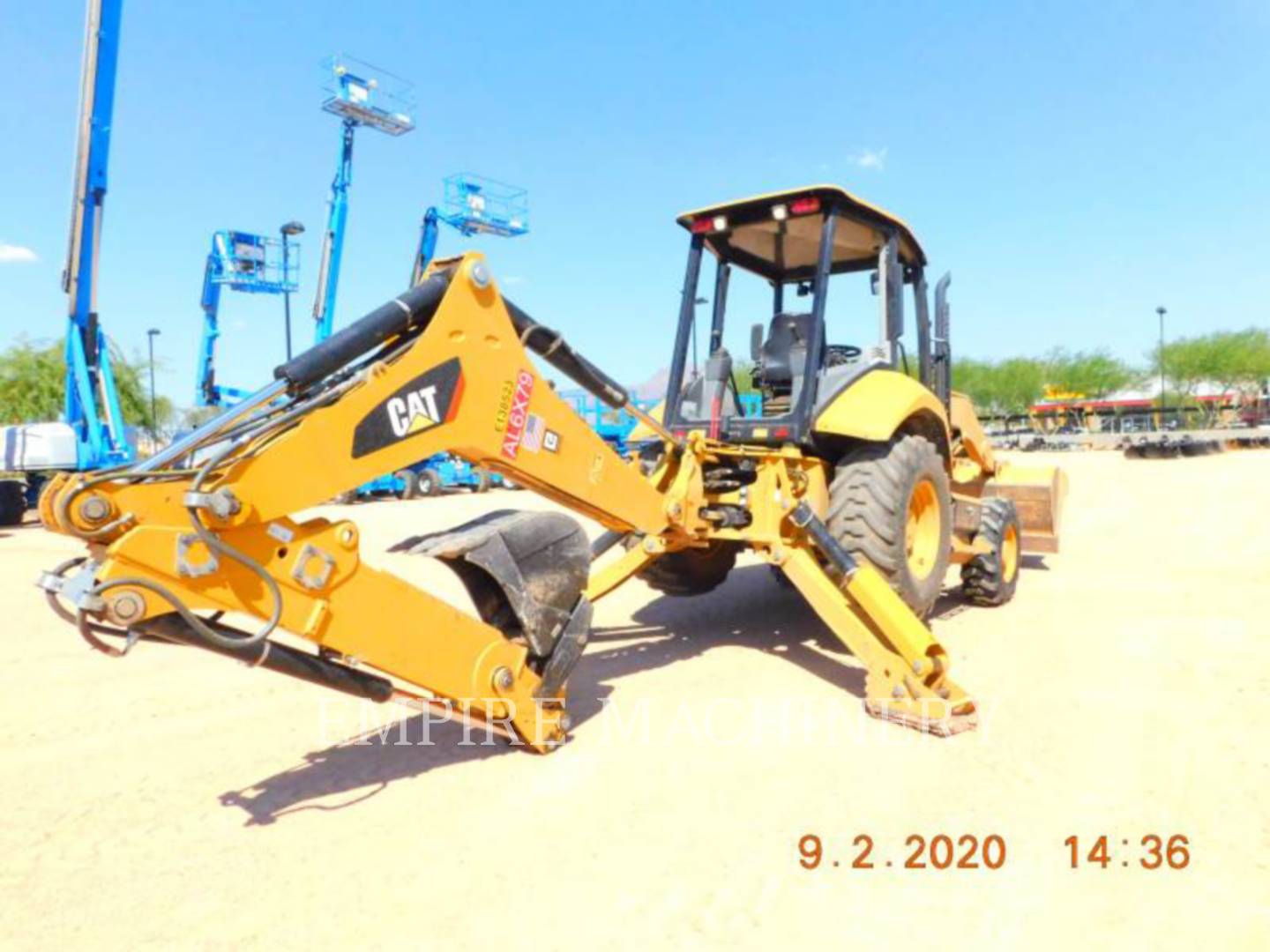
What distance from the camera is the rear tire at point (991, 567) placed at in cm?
635

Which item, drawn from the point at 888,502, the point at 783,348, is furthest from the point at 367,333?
the point at 783,348

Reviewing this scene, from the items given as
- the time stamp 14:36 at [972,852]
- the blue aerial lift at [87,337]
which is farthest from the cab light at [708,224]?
the blue aerial lift at [87,337]

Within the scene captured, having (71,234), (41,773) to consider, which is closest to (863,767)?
(41,773)

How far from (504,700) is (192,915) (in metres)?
1.24

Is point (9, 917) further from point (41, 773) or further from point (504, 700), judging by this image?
point (504, 700)

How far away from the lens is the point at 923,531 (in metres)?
5.52

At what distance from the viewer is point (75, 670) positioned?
5.04 meters

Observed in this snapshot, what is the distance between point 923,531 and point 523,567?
307 centimetres

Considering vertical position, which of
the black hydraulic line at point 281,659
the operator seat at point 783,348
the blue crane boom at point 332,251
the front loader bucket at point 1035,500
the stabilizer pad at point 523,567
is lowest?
the black hydraulic line at point 281,659

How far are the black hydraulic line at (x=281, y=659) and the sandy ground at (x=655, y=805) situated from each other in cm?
47

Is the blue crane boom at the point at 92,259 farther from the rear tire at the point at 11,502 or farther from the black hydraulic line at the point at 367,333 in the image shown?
the black hydraulic line at the point at 367,333

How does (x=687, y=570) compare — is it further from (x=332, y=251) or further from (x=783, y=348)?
(x=332, y=251)

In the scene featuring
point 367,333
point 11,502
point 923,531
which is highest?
point 367,333

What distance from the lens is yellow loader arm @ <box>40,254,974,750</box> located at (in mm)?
2504
